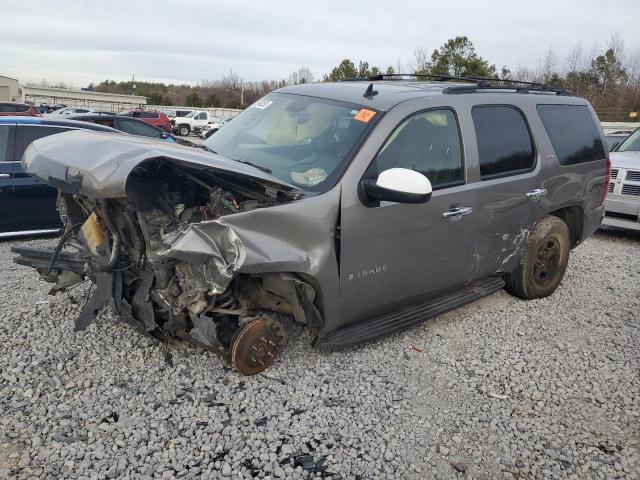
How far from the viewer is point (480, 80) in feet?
15.8

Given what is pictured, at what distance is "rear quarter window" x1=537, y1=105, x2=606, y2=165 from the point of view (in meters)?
4.77

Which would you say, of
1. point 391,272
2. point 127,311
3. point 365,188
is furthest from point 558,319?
point 127,311

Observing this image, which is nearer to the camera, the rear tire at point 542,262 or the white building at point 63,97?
the rear tire at point 542,262

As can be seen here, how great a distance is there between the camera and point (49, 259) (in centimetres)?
356

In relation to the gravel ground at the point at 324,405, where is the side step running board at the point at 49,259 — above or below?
above

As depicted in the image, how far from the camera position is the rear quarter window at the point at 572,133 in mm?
4770

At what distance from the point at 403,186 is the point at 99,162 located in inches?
67.4

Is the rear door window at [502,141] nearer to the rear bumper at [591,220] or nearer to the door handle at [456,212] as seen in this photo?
the door handle at [456,212]

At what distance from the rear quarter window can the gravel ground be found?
169cm

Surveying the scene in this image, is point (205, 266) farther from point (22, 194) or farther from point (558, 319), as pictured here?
point (22, 194)

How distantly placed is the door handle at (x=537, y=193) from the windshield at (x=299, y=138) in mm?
1772

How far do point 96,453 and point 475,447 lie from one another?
6.72 feet

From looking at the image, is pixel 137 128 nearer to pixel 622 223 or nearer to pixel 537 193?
pixel 537 193

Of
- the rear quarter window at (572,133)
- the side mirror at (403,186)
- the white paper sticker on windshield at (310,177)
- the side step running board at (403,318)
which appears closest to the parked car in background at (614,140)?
the rear quarter window at (572,133)
